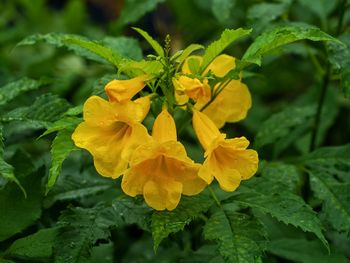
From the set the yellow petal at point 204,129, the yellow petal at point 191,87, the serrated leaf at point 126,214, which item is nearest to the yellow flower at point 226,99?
the yellow petal at point 204,129

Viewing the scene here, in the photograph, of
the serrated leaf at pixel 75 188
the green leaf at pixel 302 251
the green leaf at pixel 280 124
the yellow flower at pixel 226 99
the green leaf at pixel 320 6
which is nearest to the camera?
the yellow flower at pixel 226 99

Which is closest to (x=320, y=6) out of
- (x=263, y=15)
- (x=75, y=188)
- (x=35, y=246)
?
(x=263, y=15)

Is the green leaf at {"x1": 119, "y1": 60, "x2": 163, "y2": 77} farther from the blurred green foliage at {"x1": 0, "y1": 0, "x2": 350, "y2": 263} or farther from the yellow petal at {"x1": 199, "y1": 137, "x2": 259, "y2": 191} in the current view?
the yellow petal at {"x1": 199, "y1": 137, "x2": 259, "y2": 191}

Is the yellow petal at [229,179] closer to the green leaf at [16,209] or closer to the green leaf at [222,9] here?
the green leaf at [16,209]

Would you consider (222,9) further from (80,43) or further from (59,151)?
(59,151)

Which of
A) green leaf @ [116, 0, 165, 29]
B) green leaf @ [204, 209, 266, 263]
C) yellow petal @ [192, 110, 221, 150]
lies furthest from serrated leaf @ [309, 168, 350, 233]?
green leaf @ [116, 0, 165, 29]

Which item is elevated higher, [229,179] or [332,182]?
[229,179]
